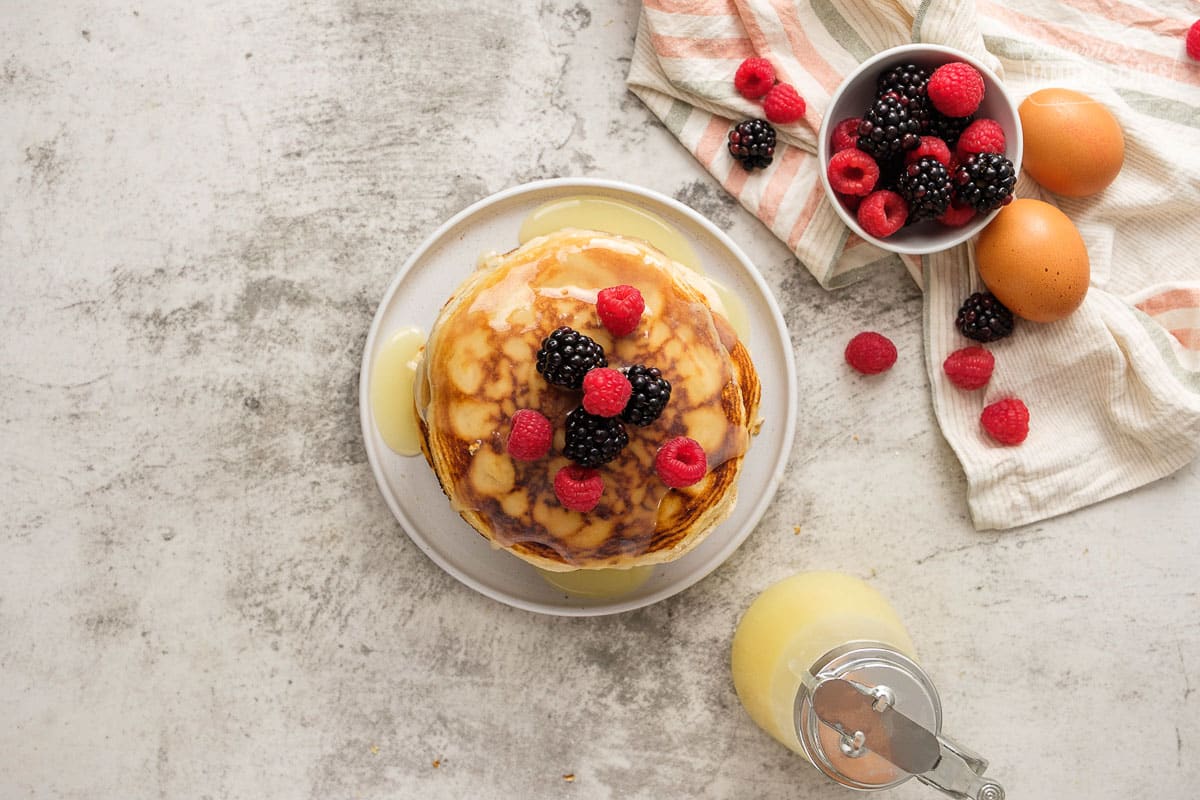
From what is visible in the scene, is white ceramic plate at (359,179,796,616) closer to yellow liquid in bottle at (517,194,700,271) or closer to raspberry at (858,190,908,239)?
yellow liquid in bottle at (517,194,700,271)

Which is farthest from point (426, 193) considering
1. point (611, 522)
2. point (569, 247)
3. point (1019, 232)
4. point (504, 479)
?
point (1019, 232)

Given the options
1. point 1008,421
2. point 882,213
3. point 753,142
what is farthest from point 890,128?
point 1008,421

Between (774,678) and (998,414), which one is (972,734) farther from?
(998,414)

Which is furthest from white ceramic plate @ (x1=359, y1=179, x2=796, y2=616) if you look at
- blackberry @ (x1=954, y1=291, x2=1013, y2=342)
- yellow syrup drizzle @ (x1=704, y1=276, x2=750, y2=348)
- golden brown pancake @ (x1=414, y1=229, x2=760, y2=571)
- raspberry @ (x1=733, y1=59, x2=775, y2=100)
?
blackberry @ (x1=954, y1=291, x2=1013, y2=342)

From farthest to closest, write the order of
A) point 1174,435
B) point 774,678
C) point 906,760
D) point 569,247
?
point 1174,435 < point 774,678 < point 569,247 < point 906,760

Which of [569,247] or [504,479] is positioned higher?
[569,247]

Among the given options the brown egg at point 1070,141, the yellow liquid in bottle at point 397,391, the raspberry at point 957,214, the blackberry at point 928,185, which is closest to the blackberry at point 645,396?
the yellow liquid in bottle at point 397,391
